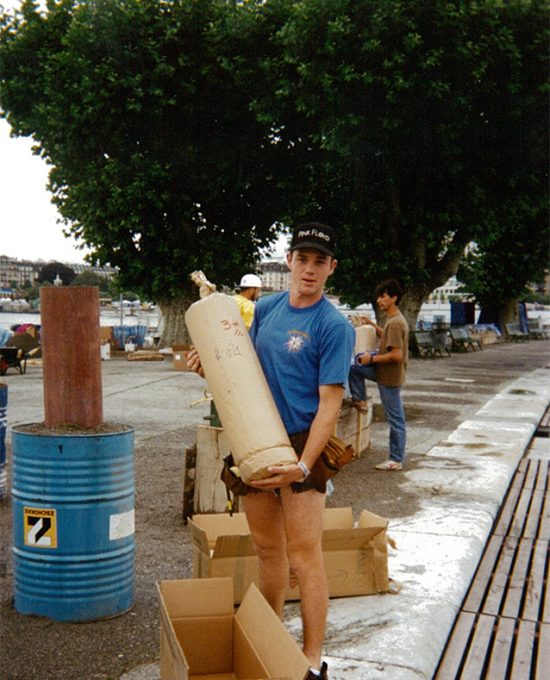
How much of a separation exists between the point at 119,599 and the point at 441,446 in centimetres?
662

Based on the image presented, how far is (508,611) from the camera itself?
4949 mm

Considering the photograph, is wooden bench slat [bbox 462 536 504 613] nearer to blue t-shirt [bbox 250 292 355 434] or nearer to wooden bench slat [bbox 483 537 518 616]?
wooden bench slat [bbox 483 537 518 616]

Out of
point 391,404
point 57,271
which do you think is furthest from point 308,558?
point 57,271

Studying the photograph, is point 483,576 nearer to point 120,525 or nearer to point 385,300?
point 120,525

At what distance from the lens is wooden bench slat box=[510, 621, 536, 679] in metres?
4.11

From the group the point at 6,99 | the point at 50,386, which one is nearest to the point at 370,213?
the point at 6,99

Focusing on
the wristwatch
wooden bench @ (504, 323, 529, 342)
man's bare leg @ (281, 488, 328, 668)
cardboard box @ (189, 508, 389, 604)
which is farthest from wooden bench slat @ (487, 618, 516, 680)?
wooden bench @ (504, 323, 529, 342)

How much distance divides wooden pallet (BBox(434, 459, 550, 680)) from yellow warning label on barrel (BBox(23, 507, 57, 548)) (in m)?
2.08

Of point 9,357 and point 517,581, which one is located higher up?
point 9,357

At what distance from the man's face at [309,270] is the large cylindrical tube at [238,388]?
0.31 meters

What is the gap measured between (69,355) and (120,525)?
3.12 ft

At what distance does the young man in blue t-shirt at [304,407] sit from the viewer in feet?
11.5

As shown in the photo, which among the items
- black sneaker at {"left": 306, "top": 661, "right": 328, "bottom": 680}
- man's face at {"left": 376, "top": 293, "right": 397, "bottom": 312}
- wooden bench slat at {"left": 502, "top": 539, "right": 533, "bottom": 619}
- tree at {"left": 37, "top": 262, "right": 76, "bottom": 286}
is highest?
tree at {"left": 37, "top": 262, "right": 76, "bottom": 286}

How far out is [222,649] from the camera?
12.1ft
